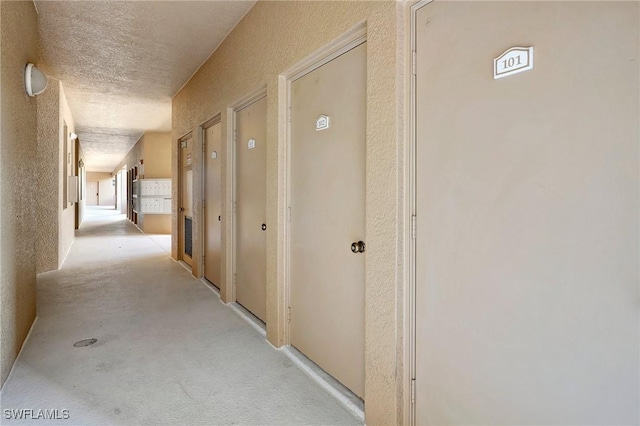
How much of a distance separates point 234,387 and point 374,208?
4.66ft

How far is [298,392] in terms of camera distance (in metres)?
2.12

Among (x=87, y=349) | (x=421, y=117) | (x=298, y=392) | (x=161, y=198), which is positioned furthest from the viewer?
(x=161, y=198)

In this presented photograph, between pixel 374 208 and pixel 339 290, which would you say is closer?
pixel 374 208

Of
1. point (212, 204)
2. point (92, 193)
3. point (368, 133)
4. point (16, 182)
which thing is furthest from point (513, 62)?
point (92, 193)

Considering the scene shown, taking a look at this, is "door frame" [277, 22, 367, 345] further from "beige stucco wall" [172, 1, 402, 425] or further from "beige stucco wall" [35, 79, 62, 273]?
"beige stucco wall" [35, 79, 62, 273]

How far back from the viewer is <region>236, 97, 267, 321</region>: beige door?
3.12 m

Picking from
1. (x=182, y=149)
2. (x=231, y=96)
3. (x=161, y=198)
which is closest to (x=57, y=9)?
(x=231, y=96)

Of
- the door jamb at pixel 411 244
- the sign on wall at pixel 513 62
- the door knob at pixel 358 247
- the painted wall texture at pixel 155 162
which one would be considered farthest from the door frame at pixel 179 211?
the sign on wall at pixel 513 62

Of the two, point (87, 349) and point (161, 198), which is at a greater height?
point (161, 198)

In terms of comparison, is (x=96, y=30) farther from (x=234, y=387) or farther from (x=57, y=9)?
(x=234, y=387)

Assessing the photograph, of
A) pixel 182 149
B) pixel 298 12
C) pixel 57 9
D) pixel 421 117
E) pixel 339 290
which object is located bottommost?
pixel 339 290

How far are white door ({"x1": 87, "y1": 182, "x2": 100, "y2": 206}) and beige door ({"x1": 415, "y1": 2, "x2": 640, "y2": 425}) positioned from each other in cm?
3060

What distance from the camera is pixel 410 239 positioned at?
63.1 inches

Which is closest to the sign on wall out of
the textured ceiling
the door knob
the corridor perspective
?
the corridor perspective
